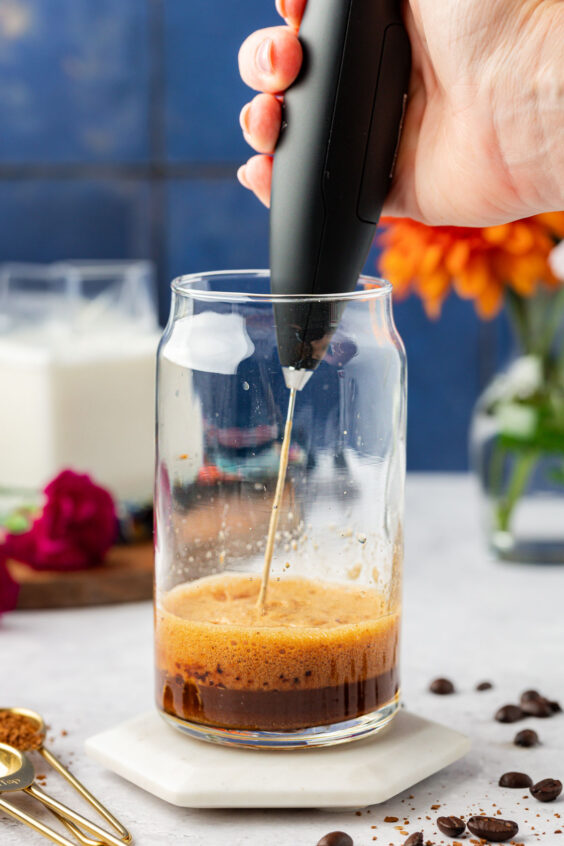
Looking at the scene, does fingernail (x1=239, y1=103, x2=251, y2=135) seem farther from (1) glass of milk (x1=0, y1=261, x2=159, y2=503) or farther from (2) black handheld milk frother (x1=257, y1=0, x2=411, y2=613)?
(1) glass of milk (x1=0, y1=261, x2=159, y2=503)

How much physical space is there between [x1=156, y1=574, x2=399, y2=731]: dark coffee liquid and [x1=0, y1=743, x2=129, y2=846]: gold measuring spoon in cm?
10

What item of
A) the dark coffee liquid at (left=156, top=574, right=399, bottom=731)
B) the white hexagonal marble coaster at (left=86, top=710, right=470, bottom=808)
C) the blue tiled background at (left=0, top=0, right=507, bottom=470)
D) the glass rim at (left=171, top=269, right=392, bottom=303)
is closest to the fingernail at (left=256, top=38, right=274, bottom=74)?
the glass rim at (left=171, top=269, right=392, bottom=303)

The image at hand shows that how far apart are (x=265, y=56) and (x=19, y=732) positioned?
1.67 feet

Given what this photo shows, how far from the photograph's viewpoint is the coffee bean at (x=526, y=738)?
799 millimetres

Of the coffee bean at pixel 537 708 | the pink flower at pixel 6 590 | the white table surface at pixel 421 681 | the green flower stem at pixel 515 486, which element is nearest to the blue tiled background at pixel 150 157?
the white table surface at pixel 421 681

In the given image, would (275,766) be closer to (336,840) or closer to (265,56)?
(336,840)

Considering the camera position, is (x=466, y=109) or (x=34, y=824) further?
(x=466, y=109)

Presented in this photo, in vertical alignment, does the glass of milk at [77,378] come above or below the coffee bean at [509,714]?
above

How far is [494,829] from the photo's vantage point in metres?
0.66

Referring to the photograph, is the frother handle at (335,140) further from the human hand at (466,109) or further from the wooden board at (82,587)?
the wooden board at (82,587)

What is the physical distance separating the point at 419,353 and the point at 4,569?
1.31 m

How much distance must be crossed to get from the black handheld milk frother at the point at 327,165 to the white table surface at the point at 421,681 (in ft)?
0.49

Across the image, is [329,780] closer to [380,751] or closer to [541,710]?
[380,751]

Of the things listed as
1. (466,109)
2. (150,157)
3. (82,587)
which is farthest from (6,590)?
(150,157)
